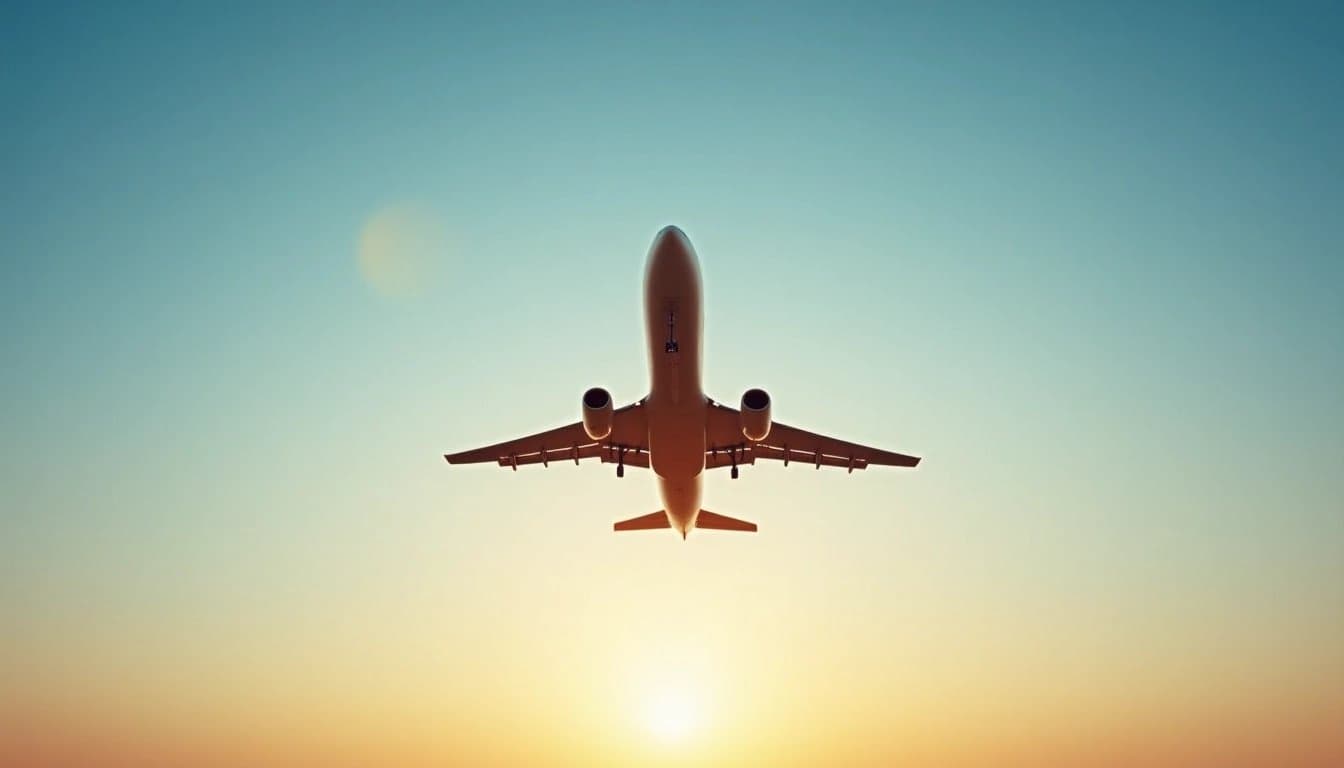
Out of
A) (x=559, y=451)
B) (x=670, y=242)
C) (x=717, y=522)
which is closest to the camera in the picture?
(x=670, y=242)

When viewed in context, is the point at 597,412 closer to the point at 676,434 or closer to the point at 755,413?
the point at 676,434

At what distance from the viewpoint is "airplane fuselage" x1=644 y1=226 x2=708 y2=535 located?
107ft

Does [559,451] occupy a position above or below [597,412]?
above

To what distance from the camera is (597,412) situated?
35844 mm

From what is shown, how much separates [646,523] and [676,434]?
41.5ft

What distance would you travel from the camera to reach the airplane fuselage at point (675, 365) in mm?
32688

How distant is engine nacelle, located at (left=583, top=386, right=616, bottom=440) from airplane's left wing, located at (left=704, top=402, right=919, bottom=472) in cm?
546

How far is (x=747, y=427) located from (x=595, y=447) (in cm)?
1010

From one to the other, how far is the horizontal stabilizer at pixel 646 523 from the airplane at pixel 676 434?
1.8 inches

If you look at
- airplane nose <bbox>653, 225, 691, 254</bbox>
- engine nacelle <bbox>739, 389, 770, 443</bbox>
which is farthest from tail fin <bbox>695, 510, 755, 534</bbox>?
airplane nose <bbox>653, 225, 691, 254</bbox>

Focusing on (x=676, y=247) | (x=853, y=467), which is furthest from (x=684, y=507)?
(x=676, y=247)

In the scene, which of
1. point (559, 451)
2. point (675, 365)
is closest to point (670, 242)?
point (675, 365)

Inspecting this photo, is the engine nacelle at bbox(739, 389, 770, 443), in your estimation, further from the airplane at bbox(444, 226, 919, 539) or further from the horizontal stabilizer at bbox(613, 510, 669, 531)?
the horizontal stabilizer at bbox(613, 510, 669, 531)

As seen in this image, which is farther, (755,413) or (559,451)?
(559,451)
